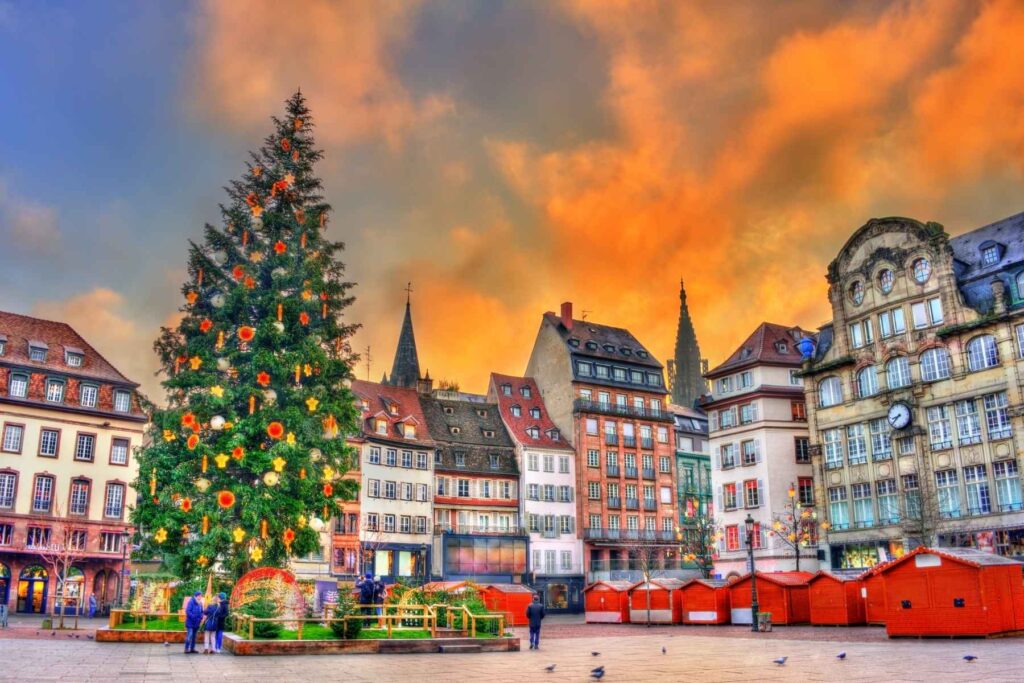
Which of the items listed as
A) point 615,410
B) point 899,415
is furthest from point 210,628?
point 615,410

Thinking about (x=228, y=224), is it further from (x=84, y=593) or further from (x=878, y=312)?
(x=878, y=312)

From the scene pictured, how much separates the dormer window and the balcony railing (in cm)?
3870

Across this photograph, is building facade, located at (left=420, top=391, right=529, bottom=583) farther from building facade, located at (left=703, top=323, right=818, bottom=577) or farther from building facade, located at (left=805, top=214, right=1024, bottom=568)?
building facade, located at (left=805, top=214, right=1024, bottom=568)

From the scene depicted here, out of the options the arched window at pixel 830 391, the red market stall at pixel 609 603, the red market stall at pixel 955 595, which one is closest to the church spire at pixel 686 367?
the arched window at pixel 830 391

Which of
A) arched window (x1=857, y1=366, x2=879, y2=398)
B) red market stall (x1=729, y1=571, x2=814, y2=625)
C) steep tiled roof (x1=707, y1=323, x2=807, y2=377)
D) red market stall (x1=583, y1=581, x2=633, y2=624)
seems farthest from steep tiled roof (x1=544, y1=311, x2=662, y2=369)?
red market stall (x1=729, y1=571, x2=814, y2=625)

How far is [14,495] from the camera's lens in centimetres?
5269

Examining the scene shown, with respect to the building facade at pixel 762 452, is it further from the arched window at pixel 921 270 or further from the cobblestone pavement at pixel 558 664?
the cobblestone pavement at pixel 558 664

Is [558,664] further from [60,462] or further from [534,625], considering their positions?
[60,462]

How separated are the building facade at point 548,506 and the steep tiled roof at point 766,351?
14.9 metres

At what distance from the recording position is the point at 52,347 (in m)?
57.3

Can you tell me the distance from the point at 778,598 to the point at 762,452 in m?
21.6

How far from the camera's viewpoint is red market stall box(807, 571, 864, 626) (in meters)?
37.2

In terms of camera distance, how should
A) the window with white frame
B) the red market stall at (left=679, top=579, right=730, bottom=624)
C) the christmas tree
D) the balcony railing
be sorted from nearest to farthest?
the christmas tree → the red market stall at (left=679, top=579, right=730, bottom=624) → the window with white frame → the balcony railing

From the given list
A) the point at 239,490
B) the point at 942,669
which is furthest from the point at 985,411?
the point at 239,490
